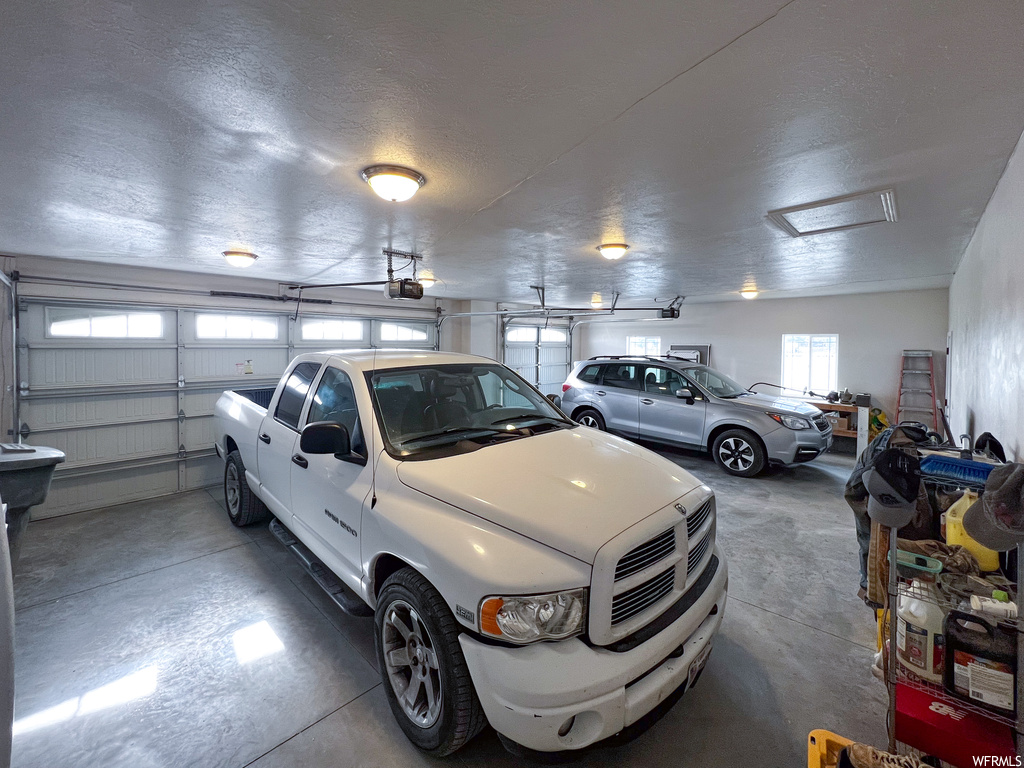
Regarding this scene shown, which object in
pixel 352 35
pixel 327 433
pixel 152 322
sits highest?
pixel 352 35

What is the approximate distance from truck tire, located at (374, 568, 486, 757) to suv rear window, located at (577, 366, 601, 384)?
6.20m

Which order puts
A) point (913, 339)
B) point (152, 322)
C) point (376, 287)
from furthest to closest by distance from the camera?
point (913, 339)
point (376, 287)
point (152, 322)

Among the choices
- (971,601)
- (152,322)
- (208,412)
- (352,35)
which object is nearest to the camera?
(352,35)

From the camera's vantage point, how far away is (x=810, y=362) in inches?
360

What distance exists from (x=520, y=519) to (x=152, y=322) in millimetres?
5998

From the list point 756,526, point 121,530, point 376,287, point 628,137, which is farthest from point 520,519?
point 376,287

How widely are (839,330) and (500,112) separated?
9.49 metres

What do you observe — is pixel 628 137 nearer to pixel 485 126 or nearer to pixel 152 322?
pixel 485 126

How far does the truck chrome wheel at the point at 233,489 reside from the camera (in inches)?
164

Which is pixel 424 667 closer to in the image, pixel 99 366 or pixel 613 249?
pixel 613 249

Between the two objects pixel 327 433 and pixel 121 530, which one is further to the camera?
pixel 121 530

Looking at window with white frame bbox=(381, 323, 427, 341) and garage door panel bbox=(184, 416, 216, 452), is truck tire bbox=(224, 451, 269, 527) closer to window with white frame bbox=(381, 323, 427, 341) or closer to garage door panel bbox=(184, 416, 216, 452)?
garage door panel bbox=(184, 416, 216, 452)

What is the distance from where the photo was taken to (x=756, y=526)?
439 cm

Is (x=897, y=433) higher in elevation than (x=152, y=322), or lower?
lower
